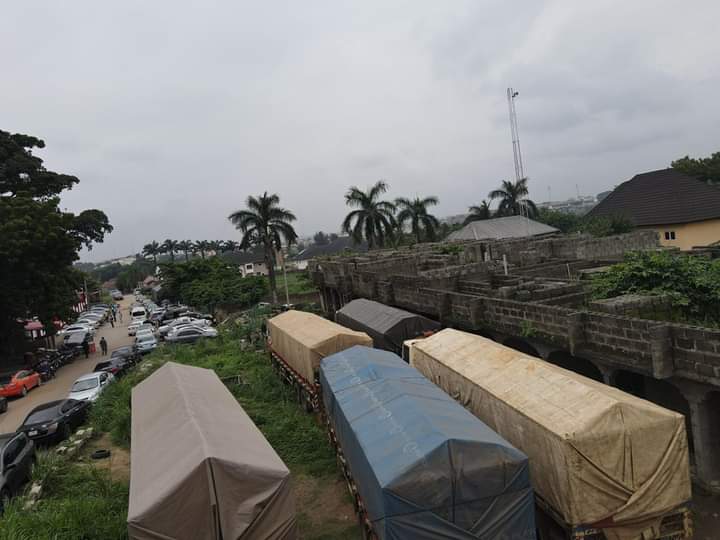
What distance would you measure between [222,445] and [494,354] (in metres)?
5.36

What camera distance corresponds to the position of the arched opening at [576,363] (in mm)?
13961

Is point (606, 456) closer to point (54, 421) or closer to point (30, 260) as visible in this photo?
point (54, 421)

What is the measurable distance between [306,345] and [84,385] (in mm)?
10021

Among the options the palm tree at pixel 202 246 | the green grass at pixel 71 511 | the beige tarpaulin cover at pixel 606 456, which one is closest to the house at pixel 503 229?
the green grass at pixel 71 511

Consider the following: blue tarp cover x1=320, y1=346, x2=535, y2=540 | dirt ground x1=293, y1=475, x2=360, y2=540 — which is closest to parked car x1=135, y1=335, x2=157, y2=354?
dirt ground x1=293, y1=475, x2=360, y2=540

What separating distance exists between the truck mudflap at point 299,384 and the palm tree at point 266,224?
24.2 m

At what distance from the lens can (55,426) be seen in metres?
15.0

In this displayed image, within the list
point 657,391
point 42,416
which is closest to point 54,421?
point 42,416

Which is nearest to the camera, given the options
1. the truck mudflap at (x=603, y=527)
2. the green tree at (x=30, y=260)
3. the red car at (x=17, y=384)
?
the truck mudflap at (x=603, y=527)

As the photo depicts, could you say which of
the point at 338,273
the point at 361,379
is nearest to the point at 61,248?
the point at 338,273

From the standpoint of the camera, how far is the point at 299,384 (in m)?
15.7

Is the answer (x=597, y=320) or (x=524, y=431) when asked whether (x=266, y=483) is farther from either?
(x=597, y=320)

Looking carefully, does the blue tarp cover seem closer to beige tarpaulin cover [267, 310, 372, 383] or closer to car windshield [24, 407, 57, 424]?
beige tarpaulin cover [267, 310, 372, 383]

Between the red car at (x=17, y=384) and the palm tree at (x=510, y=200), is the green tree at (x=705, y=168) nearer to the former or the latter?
the palm tree at (x=510, y=200)
